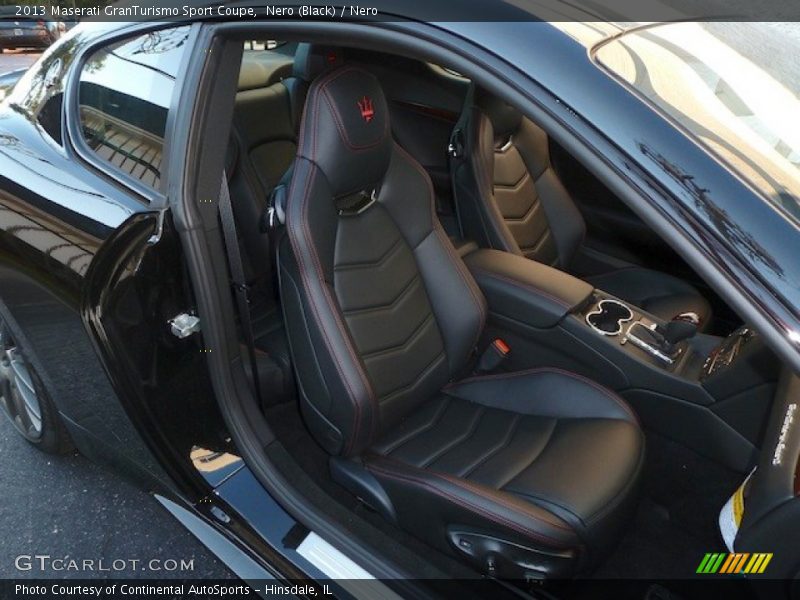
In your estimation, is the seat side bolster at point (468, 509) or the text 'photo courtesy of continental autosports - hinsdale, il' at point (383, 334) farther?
the seat side bolster at point (468, 509)

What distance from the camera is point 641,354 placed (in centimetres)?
194

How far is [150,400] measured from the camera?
4.71ft

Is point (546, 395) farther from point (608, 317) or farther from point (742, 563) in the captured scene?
point (742, 563)

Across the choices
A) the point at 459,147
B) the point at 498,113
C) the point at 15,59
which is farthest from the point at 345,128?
the point at 15,59

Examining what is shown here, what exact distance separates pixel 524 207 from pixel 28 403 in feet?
6.09

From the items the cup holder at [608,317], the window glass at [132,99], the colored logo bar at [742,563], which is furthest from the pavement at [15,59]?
the colored logo bar at [742,563]

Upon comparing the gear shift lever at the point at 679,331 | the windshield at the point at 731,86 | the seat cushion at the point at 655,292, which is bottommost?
the seat cushion at the point at 655,292

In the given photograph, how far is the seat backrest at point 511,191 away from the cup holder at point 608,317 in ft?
1.45

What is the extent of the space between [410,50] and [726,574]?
1098 millimetres

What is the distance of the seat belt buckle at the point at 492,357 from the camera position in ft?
6.46

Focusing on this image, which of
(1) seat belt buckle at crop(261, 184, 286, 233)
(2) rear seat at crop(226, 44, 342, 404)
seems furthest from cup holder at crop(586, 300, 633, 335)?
(1) seat belt buckle at crop(261, 184, 286, 233)

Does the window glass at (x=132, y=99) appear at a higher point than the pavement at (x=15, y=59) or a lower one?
higher

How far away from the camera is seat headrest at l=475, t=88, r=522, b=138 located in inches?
96.9

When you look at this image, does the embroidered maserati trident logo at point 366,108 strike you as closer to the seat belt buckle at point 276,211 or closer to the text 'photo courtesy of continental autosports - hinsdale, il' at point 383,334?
the text 'photo courtesy of continental autosports - hinsdale, il' at point 383,334
